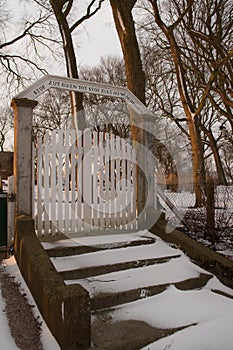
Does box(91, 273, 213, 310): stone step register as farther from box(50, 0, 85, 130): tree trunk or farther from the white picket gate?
box(50, 0, 85, 130): tree trunk

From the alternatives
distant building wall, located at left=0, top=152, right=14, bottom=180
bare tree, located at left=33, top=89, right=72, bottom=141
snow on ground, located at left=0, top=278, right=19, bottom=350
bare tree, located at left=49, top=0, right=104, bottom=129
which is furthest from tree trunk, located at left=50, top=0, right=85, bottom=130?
bare tree, located at left=33, top=89, right=72, bottom=141

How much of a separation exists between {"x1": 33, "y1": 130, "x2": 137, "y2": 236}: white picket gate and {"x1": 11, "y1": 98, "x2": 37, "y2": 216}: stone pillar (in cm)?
16

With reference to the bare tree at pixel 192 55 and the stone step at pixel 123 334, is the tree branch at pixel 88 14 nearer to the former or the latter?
the bare tree at pixel 192 55

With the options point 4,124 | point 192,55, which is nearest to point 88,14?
point 192,55

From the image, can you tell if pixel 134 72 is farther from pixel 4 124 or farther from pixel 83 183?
pixel 4 124

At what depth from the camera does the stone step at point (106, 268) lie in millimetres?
4574

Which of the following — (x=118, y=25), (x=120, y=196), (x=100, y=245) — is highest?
(x=118, y=25)

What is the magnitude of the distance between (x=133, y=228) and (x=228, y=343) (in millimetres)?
3073

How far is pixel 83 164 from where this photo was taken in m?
5.94

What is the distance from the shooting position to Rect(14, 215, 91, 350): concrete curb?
320cm

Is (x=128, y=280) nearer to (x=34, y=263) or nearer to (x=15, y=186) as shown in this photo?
(x=34, y=263)

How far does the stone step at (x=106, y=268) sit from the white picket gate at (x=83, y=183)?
3.82 ft

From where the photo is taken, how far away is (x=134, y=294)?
14.3 ft

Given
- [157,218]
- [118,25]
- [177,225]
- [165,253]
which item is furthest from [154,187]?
[118,25]
